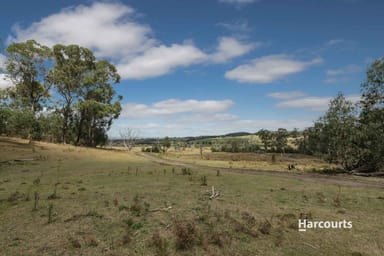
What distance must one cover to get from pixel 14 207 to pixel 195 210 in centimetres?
698

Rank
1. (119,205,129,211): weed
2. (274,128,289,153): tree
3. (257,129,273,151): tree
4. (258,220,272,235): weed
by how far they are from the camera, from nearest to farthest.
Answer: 1. (258,220,272,235): weed
2. (119,205,129,211): weed
3. (274,128,289,153): tree
4. (257,129,273,151): tree

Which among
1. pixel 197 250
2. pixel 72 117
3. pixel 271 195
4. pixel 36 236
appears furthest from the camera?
pixel 72 117

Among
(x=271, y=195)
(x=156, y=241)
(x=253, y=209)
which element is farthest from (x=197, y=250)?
(x=271, y=195)

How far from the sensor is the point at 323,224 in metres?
8.50

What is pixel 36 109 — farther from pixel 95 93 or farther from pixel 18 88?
pixel 95 93

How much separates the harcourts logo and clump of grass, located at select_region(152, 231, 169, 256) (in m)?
4.44

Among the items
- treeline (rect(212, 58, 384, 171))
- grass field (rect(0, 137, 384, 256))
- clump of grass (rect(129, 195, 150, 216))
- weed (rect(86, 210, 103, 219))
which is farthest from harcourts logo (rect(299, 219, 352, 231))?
treeline (rect(212, 58, 384, 171))

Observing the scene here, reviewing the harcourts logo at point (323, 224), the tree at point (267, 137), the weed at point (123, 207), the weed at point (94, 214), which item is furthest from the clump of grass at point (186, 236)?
the tree at point (267, 137)

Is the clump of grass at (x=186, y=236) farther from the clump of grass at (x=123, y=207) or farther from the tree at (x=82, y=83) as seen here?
the tree at (x=82, y=83)

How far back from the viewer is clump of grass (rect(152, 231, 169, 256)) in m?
6.20

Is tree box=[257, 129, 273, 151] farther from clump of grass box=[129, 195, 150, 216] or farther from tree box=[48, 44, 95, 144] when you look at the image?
clump of grass box=[129, 195, 150, 216]

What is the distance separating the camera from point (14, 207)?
9.59 metres

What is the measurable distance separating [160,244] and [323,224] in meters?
5.68

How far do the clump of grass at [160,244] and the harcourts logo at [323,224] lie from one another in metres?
4.44
